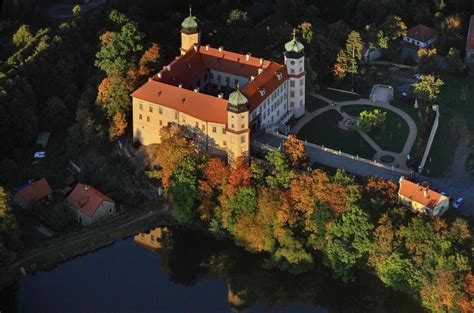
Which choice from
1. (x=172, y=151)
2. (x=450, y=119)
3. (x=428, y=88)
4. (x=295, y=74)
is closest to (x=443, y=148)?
(x=450, y=119)

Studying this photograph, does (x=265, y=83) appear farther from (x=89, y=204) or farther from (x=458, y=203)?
(x=458, y=203)

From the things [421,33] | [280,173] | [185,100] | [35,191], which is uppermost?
[185,100]

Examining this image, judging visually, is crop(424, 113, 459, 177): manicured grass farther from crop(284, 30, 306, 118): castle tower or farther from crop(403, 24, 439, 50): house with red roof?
crop(403, 24, 439, 50): house with red roof

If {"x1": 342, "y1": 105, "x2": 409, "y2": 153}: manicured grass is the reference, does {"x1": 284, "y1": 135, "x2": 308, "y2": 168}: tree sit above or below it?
above

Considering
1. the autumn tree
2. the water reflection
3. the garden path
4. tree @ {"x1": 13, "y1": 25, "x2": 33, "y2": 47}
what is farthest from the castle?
tree @ {"x1": 13, "y1": 25, "x2": 33, "y2": 47}

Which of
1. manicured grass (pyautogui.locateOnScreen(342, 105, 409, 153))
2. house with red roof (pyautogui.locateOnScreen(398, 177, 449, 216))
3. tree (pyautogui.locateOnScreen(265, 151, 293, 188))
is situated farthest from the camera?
manicured grass (pyautogui.locateOnScreen(342, 105, 409, 153))

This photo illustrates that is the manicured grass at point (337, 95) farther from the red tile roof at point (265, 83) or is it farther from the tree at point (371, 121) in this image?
the red tile roof at point (265, 83)

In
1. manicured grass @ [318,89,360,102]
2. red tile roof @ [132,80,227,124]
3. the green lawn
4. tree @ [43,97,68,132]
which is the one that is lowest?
tree @ [43,97,68,132]
